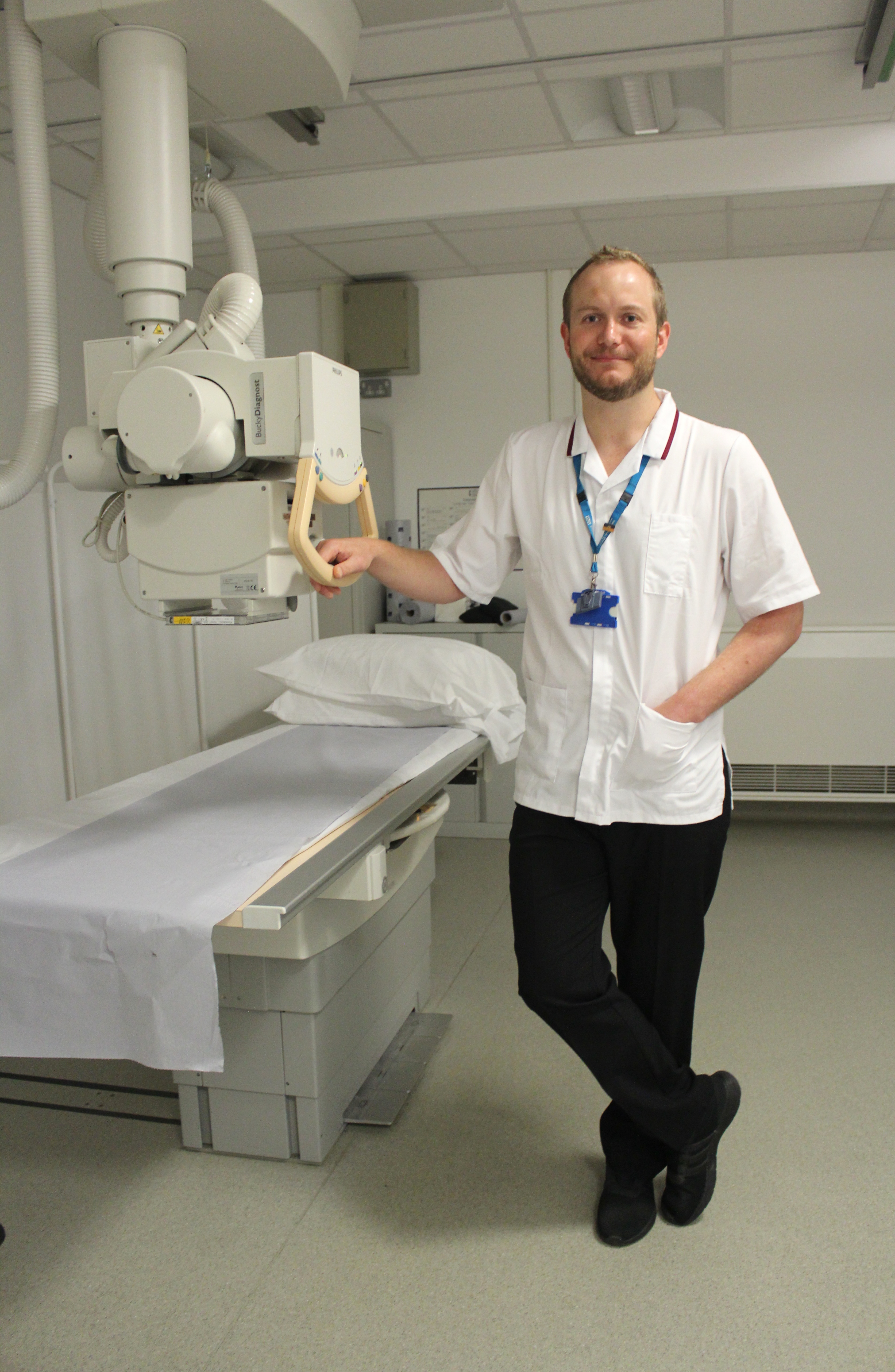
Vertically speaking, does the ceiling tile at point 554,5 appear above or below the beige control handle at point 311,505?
above

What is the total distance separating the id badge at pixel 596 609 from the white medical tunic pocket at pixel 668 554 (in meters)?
0.07

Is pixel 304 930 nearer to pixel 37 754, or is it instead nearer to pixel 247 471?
pixel 247 471

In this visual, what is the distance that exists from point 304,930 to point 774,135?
10.4 feet

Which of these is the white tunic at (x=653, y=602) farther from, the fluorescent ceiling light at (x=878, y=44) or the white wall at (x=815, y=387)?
the white wall at (x=815, y=387)

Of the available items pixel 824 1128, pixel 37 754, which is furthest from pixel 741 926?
pixel 37 754

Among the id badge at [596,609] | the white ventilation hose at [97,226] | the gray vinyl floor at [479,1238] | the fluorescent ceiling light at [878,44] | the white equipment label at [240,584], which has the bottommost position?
the gray vinyl floor at [479,1238]

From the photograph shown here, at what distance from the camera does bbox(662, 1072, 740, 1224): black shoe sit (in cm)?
194

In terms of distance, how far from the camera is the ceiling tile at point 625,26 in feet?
8.93

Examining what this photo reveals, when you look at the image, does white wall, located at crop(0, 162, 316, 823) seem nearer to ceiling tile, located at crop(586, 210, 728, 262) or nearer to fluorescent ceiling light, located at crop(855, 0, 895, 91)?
ceiling tile, located at crop(586, 210, 728, 262)

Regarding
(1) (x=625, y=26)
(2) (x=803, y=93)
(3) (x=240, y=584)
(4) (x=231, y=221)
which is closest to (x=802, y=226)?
(2) (x=803, y=93)

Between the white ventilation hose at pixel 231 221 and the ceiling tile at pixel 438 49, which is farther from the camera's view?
the ceiling tile at pixel 438 49

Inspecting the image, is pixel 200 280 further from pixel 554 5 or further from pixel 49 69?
pixel 554 5

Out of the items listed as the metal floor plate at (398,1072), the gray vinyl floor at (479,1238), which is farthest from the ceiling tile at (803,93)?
the metal floor plate at (398,1072)

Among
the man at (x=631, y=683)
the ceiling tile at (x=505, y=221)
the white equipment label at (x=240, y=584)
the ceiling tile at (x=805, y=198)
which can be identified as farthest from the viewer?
the ceiling tile at (x=505, y=221)
